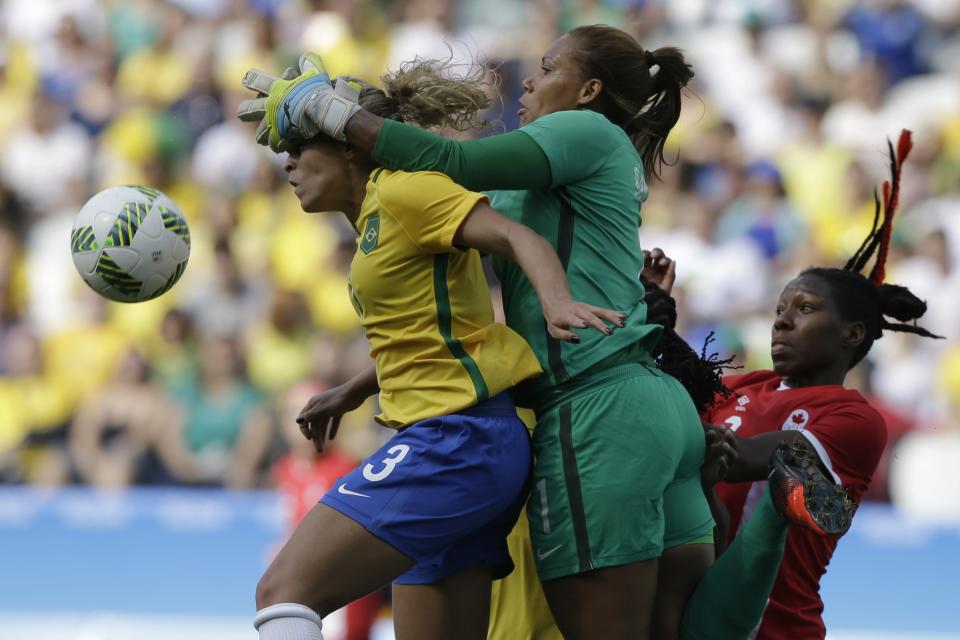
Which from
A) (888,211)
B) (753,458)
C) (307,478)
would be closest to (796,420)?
(753,458)

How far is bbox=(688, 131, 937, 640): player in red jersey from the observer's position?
383 centimetres

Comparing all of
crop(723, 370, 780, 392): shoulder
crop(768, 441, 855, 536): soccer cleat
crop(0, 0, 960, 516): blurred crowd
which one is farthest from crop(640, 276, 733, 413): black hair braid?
crop(0, 0, 960, 516): blurred crowd

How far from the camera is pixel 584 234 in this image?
3.30 m

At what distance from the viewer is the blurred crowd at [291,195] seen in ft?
28.4

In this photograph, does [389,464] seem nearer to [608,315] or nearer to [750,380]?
[608,315]

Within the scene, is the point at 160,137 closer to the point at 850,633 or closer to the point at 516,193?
the point at 850,633

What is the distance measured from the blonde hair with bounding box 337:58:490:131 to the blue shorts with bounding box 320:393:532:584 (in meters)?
0.75

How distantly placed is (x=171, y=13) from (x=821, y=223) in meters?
5.27

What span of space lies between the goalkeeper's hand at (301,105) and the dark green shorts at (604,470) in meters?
0.84

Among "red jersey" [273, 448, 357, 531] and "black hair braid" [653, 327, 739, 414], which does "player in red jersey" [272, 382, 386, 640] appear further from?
"black hair braid" [653, 327, 739, 414]

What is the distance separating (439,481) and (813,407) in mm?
1291

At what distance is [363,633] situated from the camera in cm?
688

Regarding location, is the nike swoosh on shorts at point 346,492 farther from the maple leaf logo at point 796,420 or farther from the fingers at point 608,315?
the maple leaf logo at point 796,420

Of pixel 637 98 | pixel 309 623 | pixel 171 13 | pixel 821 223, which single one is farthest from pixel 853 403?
pixel 171 13
